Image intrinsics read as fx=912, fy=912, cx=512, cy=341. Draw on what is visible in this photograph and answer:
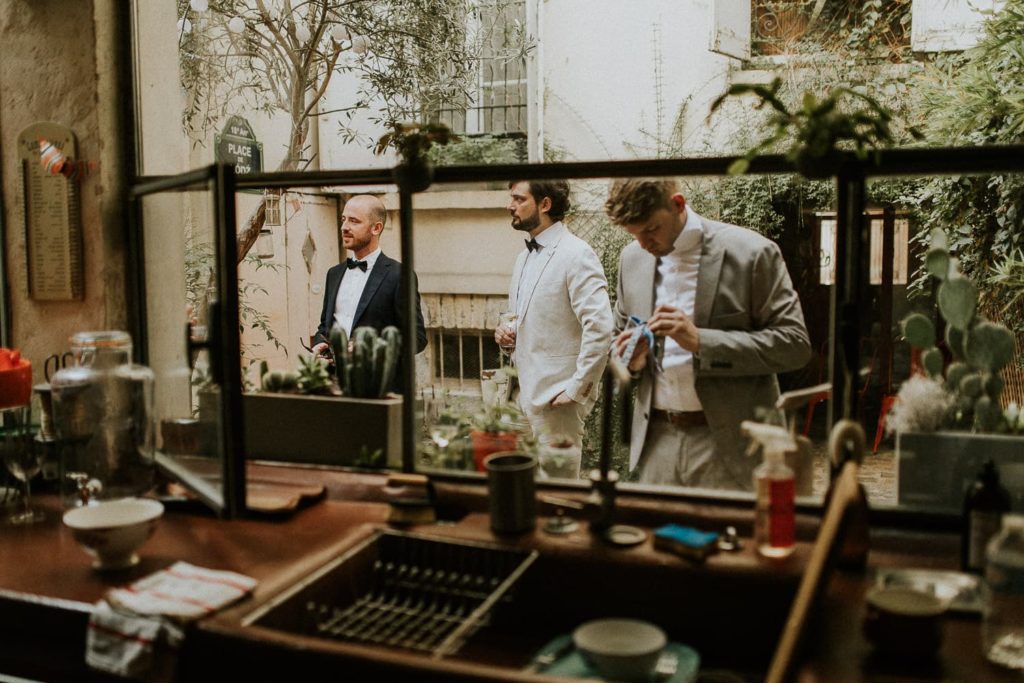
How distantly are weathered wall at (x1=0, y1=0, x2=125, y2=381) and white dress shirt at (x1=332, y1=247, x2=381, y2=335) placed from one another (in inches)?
55.8

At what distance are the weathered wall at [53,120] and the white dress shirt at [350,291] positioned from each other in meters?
1.42

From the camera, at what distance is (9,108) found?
237 cm

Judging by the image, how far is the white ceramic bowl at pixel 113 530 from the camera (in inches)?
61.2

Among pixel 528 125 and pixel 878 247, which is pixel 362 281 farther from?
pixel 878 247

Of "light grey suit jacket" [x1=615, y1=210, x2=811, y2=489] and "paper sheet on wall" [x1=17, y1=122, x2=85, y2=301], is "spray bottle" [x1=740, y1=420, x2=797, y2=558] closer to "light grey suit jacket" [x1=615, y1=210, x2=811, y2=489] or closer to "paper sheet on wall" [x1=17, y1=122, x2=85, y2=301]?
"light grey suit jacket" [x1=615, y1=210, x2=811, y2=489]

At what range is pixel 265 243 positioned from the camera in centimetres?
491

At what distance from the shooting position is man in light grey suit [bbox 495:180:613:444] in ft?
11.4

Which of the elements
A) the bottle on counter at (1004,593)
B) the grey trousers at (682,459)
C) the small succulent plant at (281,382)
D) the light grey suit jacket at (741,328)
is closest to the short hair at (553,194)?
the light grey suit jacket at (741,328)

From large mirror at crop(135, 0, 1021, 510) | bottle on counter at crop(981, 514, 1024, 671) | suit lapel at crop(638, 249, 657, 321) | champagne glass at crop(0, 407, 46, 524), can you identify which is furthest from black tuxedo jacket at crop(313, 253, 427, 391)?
bottle on counter at crop(981, 514, 1024, 671)

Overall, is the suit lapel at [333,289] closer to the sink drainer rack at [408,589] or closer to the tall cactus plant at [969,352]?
the sink drainer rack at [408,589]

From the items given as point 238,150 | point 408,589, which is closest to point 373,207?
point 238,150

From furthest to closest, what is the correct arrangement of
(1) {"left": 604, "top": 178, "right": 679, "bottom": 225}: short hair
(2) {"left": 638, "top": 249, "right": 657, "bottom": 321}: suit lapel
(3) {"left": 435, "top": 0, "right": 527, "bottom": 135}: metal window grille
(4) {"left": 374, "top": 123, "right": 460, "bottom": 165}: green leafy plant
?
(3) {"left": 435, "top": 0, "right": 527, "bottom": 135}: metal window grille → (2) {"left": 638, "top": 249, "right": 657, "bottom": 321}: suit lapel → (1) {"left": 604, "top": 178, "right": 679, "bottom": 225}: short hair → (4) {"left": 374, "top": 123, "right": 460, "bottom": 165}: green leafy plant

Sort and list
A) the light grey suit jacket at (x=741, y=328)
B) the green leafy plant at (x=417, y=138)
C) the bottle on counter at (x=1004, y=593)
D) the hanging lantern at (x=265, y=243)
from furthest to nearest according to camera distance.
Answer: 1. the hanging lantern at (x=265, y=243)
2. the light grey suit jacket at (x=741, y=328)
3. the green leafy plant at (x=417, y=138)
4. the bottle on counter at (x=1004, y=593)

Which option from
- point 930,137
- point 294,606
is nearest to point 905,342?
point 294,606
